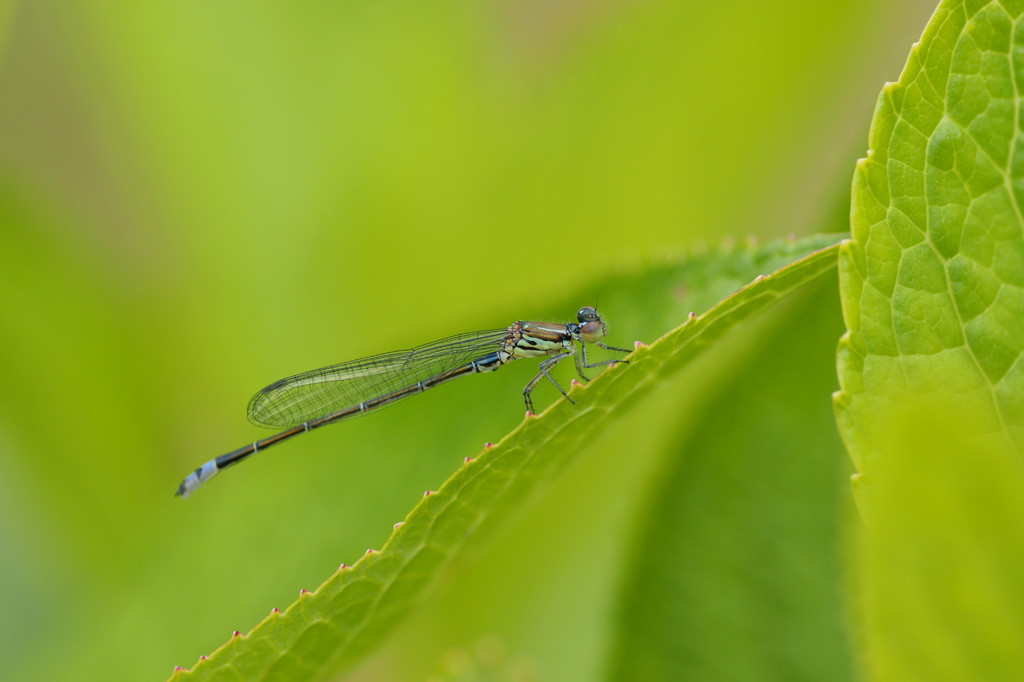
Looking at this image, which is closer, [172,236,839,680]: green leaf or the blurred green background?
[172,236,839,680]: green leaf

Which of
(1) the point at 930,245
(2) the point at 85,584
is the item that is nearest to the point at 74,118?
(2) the point at 85,584

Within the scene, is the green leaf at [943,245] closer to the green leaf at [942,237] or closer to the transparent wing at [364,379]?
the green leaf at [942,237]

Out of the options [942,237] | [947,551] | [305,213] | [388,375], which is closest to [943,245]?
[942,237]

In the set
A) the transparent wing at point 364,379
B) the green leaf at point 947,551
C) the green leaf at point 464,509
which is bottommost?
the transparent wing at point 364,379

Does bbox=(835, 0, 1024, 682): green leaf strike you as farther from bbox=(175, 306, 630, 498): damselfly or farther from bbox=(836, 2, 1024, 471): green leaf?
bbox=(175, 306, 630, 498): damselfly

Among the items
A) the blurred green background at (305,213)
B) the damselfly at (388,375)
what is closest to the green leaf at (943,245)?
the blurred green background at (305,213)

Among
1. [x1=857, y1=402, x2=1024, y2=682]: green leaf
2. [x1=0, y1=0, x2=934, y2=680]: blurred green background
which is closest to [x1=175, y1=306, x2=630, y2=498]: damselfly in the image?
[x1=0, y1=0, x2=934, y2=680]: blurred green background

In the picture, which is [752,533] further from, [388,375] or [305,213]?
[388,375]
